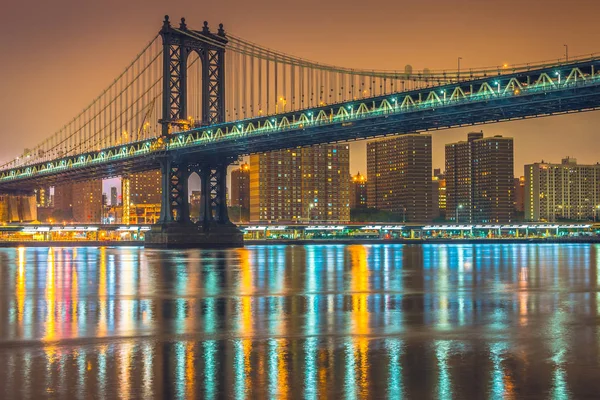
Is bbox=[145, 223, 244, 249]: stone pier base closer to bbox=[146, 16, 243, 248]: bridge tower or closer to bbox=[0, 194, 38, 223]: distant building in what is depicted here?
bbox=[146, 16, 243, 248]: bridge tower

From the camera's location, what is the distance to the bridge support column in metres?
102

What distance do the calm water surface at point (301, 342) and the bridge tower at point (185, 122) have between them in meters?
68.1

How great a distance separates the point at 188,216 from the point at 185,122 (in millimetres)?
11953

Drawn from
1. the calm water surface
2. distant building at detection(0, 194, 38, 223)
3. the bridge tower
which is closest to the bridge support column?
the bridge tower

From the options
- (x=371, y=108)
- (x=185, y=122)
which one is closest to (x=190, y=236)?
(x=185, y=122)

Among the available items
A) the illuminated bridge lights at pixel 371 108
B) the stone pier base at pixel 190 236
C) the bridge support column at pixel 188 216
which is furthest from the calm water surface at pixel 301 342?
the bridge support column at pixel 188 216

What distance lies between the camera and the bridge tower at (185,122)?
10250cm

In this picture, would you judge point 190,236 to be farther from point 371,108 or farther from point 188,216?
point 371,108

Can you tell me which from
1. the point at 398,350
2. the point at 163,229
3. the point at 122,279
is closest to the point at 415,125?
the point at 163,229

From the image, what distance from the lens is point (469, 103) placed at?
234ft

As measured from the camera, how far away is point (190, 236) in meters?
102

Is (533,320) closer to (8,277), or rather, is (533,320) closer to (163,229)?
(8,277)

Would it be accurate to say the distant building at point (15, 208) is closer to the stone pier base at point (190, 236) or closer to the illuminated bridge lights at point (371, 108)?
the illuminated bridge lights at point (371, 108)

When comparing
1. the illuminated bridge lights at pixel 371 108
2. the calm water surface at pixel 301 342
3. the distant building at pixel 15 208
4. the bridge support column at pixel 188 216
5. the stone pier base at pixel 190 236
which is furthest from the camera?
the distant building at pixel 15 208
